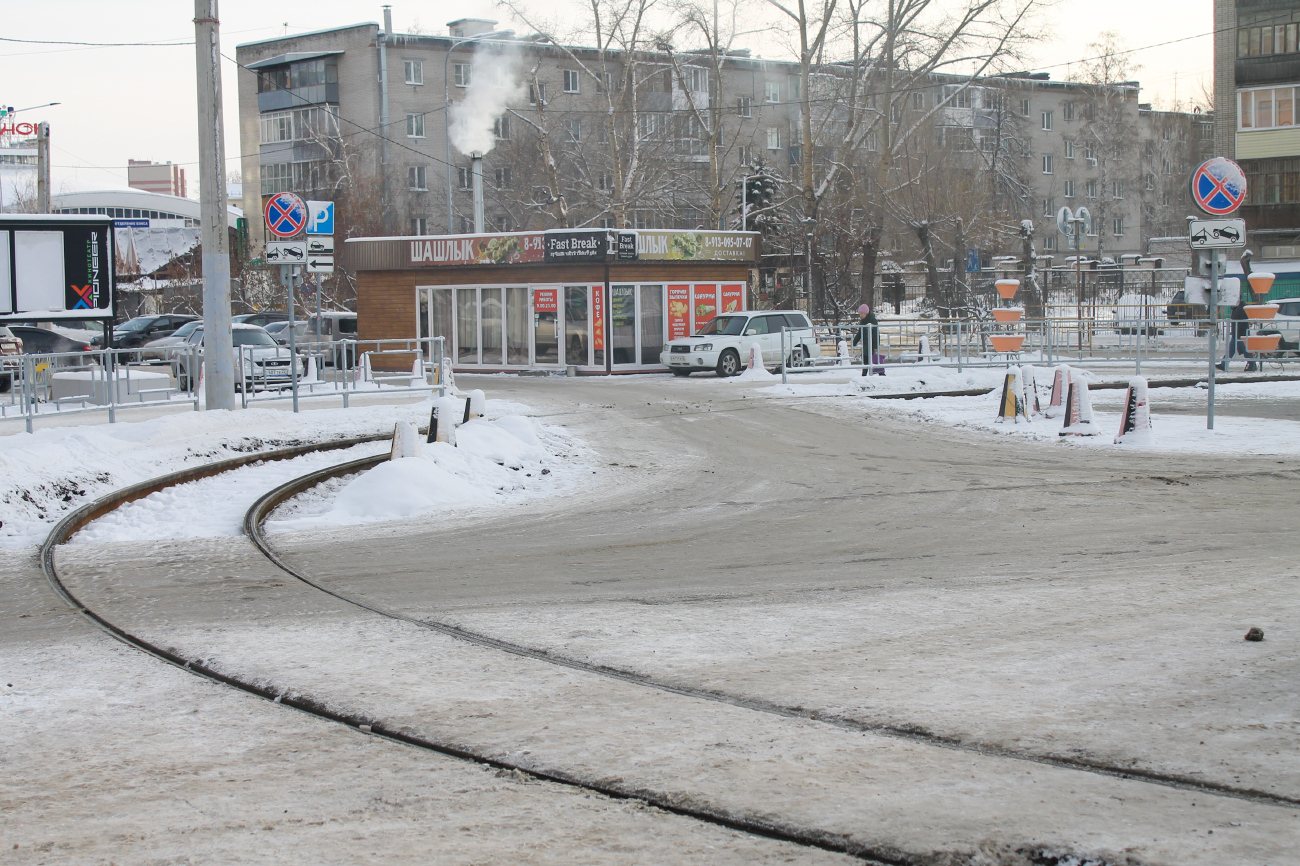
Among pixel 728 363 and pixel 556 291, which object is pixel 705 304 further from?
pixel 556 291

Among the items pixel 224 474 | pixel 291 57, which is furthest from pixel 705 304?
pixel 291 57

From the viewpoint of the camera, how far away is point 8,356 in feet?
59.8

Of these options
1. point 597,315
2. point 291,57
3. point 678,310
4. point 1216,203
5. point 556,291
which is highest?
point 291,57

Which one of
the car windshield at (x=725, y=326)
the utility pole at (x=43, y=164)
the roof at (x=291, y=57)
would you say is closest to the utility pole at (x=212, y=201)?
the car windshield at (x=725, y=326)

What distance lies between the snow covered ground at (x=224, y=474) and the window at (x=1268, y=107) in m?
45.1

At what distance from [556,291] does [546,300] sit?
17.1 inches

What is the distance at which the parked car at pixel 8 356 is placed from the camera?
1800 centimetres

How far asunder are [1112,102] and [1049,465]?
73.7m

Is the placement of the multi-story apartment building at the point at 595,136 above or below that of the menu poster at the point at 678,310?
above

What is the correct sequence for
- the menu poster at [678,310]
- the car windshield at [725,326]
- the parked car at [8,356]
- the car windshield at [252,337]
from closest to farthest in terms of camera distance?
the parked car at [8,356]
the car windshield at [252,337]
the car windshield at [725,326]
the menu poster at [678,310]

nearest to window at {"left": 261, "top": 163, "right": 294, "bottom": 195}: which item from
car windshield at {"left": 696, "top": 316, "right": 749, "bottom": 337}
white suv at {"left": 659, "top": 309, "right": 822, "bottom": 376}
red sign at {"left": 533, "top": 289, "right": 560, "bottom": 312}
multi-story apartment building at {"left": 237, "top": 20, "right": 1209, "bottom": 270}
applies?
multi-story apartment building at {"left": 237, "top": 20, "right": 1209, "bottom": 270}

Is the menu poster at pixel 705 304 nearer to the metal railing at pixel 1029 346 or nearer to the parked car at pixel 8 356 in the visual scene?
the metal railing at pixel 1029 346

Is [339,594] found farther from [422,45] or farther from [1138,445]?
[422,45]

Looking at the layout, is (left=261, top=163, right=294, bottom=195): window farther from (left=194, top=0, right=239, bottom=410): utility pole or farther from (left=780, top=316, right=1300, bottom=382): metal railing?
(left=194, top=0, right=239, bottom=410): utility pole
